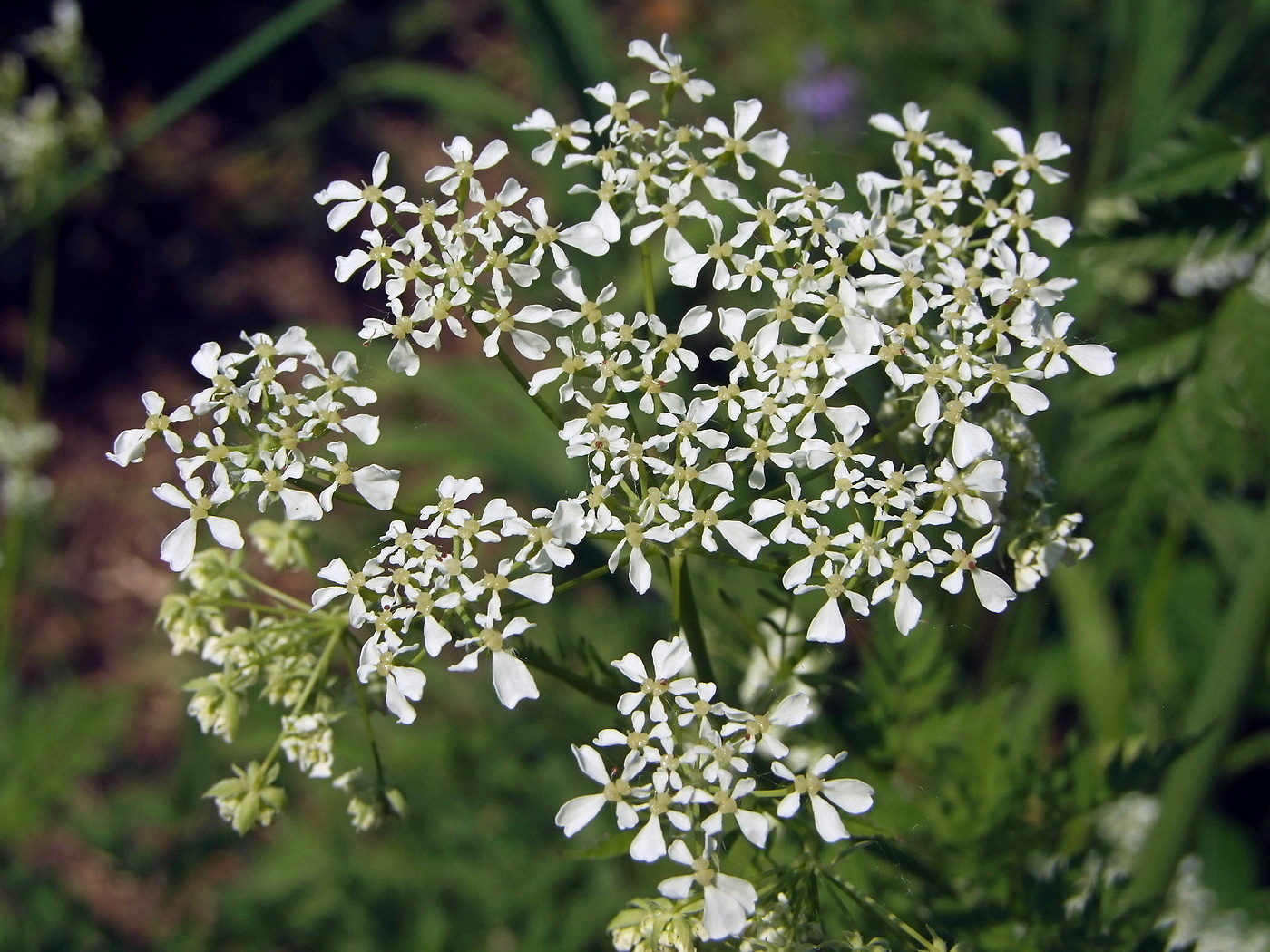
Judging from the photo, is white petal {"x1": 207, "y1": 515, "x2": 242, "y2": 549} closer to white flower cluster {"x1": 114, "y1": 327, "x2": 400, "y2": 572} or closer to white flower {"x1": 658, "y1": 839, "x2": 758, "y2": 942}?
white flower cluster {"x1": 114, "y1": 327, "x2": 400, "y2": 572}

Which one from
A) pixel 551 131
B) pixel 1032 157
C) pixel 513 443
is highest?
pixel 513 443

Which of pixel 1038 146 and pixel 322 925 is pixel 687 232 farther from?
pixel 322 925

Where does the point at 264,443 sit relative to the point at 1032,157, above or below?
below

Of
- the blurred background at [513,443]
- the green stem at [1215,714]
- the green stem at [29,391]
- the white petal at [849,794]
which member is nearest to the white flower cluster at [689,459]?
the white petal at [849,794]

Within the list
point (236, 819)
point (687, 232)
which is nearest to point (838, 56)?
point (687, 232)

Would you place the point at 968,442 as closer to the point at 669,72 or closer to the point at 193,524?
the point at 669,72

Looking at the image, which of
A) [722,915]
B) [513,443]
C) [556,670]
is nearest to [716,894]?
[722,915]
